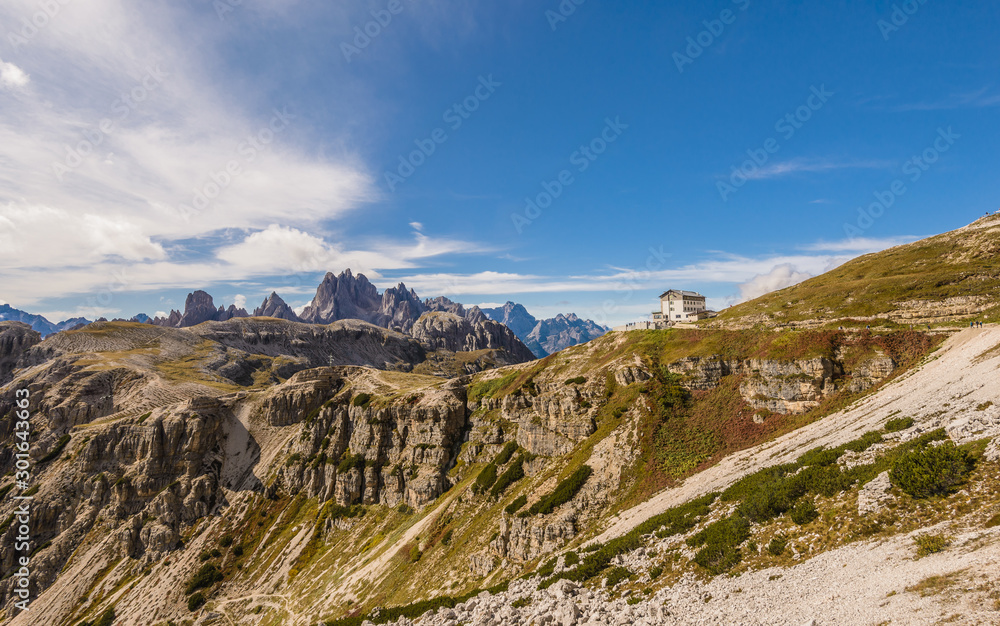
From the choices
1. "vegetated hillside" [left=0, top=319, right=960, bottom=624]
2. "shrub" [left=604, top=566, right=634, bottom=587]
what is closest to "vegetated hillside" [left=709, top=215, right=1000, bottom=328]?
"vegetated hillside" [left=0, top=319, right=960, bottom=624]

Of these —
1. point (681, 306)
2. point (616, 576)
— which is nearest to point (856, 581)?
point (616, 576)

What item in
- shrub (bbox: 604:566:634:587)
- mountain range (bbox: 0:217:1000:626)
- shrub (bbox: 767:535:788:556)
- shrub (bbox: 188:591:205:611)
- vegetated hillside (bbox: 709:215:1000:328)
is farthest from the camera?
shrub (bbox: 188:591:205:611)

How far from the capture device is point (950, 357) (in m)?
42.9

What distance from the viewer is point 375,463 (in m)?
103

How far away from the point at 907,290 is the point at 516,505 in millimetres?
76536

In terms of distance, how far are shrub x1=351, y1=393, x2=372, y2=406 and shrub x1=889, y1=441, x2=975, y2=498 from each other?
115784mm

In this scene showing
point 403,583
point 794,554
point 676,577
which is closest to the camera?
point 794,554

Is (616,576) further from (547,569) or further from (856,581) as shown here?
(856,581)

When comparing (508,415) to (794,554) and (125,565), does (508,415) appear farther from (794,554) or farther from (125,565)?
(125,565)

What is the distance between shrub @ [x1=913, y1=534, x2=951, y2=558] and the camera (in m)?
16.8

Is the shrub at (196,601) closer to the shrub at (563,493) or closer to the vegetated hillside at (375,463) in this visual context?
the vegetated hillside at (375,463)

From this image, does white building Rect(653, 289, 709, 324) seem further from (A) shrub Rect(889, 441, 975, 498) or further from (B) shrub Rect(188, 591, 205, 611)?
(B) shrub Rect(188, 591, 205, 611)

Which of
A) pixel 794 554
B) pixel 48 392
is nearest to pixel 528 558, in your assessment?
pixel 794 554

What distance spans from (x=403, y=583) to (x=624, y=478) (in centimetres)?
3917
